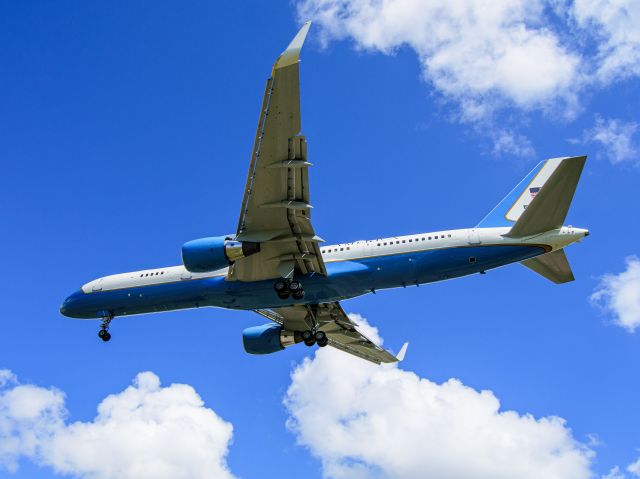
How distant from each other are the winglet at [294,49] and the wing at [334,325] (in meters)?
15.7

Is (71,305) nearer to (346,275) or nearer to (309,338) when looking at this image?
(309,338)

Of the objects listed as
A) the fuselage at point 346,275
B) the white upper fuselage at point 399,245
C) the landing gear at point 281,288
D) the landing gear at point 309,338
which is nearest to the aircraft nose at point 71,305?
the fuselage at point 346,275

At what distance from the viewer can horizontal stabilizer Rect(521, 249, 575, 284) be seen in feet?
101

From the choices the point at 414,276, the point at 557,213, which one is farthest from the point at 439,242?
the point at 557,213

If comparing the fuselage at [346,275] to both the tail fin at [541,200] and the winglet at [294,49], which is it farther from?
the winglet at [294,49]

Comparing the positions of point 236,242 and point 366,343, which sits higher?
point 366,343

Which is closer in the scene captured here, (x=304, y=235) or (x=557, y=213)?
(x=557, y=213)

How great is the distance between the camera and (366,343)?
4069 cm

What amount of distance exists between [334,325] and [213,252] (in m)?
11.5

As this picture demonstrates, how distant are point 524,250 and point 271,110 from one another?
1169cm

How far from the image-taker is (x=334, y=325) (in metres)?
39.6

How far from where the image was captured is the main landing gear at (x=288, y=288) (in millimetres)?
31641

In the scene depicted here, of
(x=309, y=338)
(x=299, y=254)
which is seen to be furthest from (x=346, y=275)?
(x=309, y=338)

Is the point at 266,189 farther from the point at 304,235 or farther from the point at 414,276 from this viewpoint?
the point at 414,276
